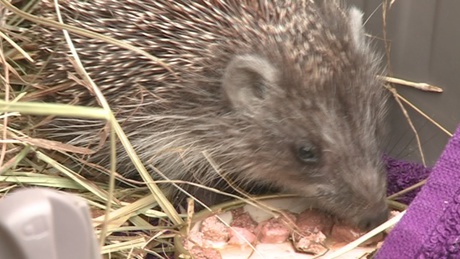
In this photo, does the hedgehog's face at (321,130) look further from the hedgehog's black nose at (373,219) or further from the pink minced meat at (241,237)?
the pink minced meat at (241,237)

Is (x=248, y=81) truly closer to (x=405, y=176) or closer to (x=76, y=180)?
(x=76, y=180)

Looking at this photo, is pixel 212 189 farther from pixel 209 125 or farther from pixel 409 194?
pixel 409 194

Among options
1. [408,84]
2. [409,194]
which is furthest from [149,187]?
[408,84]

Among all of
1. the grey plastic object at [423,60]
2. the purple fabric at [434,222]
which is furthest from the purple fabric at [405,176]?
the purple fabric at [434,222]

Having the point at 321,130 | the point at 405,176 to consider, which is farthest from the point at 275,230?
the point at 405,176

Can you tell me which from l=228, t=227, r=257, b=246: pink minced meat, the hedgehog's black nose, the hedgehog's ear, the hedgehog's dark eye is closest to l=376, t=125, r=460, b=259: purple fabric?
the hedgehog's black nose

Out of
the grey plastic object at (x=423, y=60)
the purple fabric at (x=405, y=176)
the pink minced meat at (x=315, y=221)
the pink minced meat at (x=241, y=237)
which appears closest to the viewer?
the pink minced meat at (x=241, y=237)
